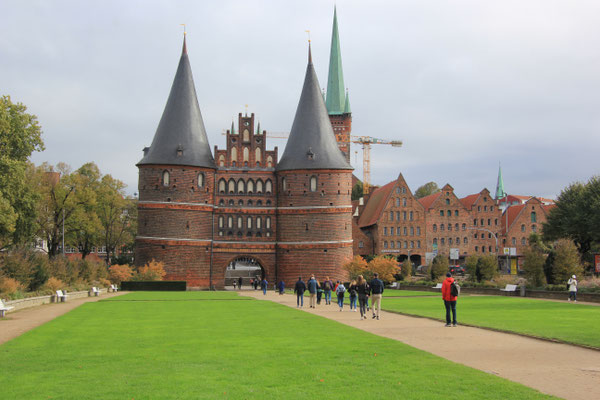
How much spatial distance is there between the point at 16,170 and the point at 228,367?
32903 mm

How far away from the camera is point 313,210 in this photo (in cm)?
6222

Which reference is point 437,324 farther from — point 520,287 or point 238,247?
point 238,247

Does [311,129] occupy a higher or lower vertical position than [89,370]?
higher

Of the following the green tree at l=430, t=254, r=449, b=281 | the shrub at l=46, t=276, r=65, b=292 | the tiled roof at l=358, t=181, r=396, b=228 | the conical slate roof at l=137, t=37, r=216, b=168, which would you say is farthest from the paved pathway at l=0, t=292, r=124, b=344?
the tiled roof at l=358, t=181, r=396, b=228

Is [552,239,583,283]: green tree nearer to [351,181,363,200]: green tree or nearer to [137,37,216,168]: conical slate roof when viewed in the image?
[137,37,216,168]: conical slate roof

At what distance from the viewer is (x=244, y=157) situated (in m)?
64.5

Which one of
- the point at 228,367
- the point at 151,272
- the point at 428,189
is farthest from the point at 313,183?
the point at 428,189

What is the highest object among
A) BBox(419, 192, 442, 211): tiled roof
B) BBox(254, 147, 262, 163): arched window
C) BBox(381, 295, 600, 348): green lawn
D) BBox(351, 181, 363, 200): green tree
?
BBox(351, 181, 363, 200): green tree

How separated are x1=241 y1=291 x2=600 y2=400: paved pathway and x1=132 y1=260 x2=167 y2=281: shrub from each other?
3916cm

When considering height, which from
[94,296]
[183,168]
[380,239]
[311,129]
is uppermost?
[311,129]

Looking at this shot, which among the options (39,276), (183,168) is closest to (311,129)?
(183,168)

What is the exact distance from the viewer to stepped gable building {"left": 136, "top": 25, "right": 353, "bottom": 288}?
197 ft

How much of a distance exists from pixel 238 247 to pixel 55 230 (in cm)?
1880

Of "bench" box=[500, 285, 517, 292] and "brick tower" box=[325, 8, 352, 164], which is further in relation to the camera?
"brick tower" box=[325, 8, 352, 164]
